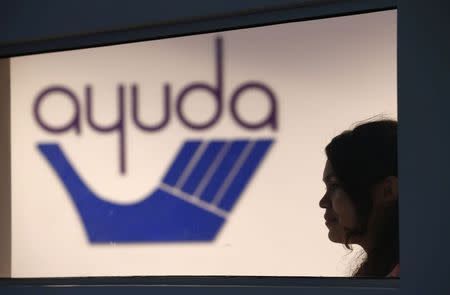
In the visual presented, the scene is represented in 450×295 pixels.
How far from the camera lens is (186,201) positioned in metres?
4.16

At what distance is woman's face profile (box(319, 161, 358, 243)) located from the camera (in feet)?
12.4

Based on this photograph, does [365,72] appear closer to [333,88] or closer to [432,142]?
[333,88]

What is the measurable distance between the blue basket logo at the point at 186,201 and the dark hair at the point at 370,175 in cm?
41

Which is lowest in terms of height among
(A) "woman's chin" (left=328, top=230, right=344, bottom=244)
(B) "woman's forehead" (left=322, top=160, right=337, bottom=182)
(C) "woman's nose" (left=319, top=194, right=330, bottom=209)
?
(A) "woman's chin" (left=328, top=230, right=344, bottom=244)

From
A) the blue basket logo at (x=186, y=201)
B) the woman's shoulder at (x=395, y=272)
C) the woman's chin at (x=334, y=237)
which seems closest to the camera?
the woman's shoulder at (x=395, y=272)

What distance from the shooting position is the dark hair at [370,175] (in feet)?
12.0

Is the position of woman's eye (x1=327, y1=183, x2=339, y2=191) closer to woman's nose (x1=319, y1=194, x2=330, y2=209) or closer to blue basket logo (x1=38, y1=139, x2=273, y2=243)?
woman's nose (x1=319, y1=194, x2=330, y2=209)

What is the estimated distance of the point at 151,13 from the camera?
4129 mm

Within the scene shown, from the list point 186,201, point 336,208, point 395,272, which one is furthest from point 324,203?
point 186,201

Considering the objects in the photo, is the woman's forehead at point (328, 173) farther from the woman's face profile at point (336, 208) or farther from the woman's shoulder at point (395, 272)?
the woman's shoulder at point (395, 272)

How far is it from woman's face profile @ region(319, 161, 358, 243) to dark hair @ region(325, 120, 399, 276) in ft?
0.08

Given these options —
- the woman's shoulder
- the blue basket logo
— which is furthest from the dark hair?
the blue basket logo

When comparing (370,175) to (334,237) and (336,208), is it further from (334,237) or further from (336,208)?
(334,237)

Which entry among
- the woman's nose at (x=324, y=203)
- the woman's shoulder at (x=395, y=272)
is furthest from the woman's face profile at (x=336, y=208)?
the woman's shoulder at (x=395, y=272)
